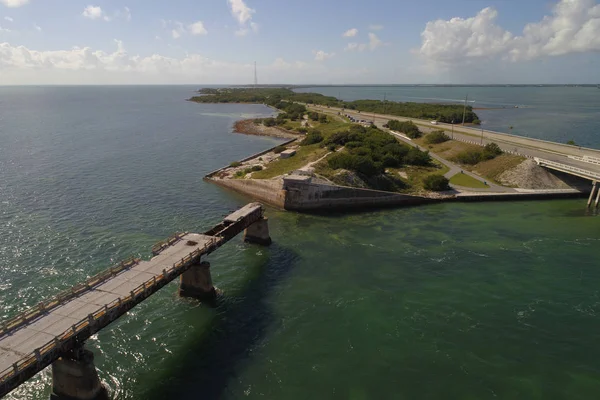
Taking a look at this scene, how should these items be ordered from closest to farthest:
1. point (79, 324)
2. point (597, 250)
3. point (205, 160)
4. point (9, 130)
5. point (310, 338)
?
point (79, 324), point (310, 338), point (597, 250), point (205, 160), point (9, 130)

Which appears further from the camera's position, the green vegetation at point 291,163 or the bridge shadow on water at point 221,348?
the green vegetation at point 291,163

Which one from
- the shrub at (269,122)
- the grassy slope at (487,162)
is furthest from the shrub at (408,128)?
the shrub at (269,122)

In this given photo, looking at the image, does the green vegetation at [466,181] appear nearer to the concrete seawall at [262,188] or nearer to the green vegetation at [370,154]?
the green vegetation at [370,154]

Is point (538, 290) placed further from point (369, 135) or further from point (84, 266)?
point (369, 135)

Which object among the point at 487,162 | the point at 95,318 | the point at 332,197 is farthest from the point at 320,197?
the point at 487,162

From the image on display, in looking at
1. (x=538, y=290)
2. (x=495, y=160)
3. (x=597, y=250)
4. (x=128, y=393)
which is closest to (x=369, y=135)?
(x=495, y=160)

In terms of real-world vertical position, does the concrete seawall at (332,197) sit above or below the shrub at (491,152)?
below

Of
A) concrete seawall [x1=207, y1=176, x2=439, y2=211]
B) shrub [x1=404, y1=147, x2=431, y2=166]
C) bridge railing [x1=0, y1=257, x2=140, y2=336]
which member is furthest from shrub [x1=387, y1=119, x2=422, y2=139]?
bridge railing [x1=0, y1=257, x2=140, y2=336]
